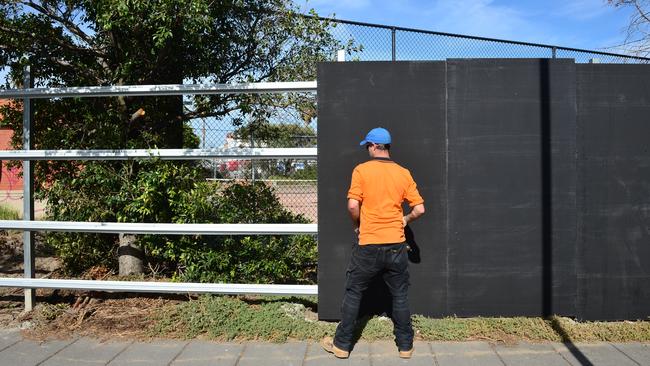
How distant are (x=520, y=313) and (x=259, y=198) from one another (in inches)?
114

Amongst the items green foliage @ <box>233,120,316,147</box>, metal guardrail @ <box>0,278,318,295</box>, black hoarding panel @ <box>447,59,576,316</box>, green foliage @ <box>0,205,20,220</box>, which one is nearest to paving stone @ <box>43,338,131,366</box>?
metal guardrail @ <box>0,278,318,295</box>

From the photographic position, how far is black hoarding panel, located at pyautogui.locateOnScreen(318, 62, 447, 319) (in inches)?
197

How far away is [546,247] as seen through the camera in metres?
5.02

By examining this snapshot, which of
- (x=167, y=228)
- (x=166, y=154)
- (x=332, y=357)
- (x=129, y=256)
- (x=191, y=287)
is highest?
(x=166, y=154)

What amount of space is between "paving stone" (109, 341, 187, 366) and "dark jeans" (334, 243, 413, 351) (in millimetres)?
1418

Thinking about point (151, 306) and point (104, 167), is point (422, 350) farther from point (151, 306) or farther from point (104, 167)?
point (104, 167)

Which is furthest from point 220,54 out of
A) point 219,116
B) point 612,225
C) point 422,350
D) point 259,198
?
point 612,225

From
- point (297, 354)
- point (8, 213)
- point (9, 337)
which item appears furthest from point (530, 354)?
point (8, 213)

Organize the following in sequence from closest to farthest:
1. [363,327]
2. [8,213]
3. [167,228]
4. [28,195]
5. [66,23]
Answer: [363,327] → [167,228] → [28,195] → [66,23] → [8,213]

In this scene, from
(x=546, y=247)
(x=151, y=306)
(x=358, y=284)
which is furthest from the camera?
(x=151, y=306)

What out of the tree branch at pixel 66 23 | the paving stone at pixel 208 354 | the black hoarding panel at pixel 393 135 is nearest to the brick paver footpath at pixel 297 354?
the paving stone at pixel 208 354

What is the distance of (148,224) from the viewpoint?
5.20 metres

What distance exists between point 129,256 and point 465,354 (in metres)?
3.82

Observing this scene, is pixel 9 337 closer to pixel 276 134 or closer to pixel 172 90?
pixel 172 90
